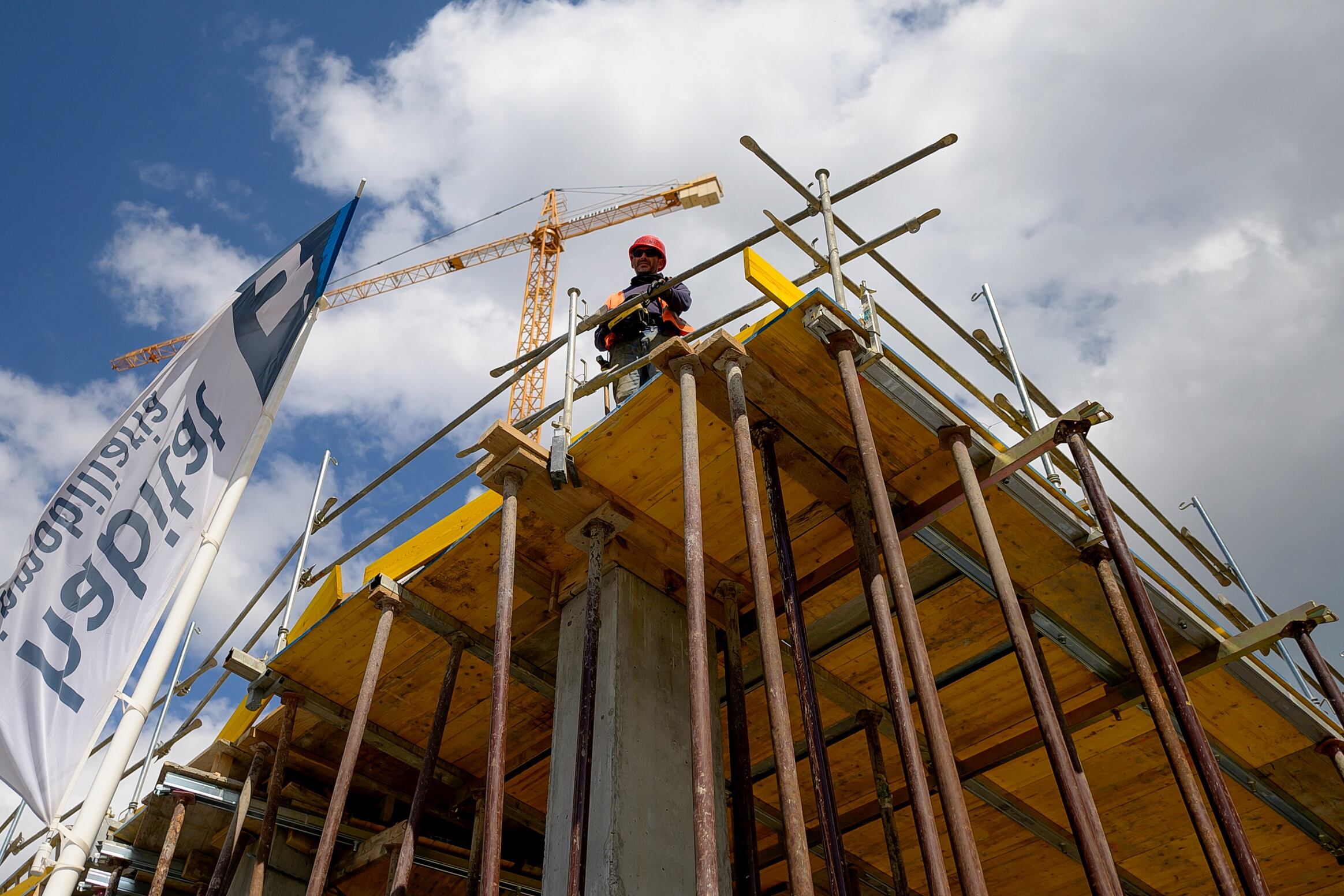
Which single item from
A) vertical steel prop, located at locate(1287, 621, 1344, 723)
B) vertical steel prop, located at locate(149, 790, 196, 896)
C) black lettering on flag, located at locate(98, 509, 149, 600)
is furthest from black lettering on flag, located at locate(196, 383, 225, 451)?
vertical steel prop, located at locate(1287, 621, 1344, 723)

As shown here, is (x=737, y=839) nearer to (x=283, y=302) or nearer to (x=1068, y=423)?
(x=1068, y=423)

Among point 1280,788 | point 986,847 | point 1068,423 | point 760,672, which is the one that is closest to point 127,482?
point 760,672

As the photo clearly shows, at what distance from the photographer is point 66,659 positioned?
536 cm

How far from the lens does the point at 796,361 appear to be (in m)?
6.95

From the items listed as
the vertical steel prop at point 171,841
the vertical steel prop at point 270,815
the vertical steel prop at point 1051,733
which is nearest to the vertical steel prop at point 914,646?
the vertical steel prop at point 1051,733

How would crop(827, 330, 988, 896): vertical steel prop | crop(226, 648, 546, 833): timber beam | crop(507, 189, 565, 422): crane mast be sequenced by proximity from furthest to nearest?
crop(507, 189, 565, 422): crane mast < crop(226, 648, 546, 833): timber beam < crop(827, 330, 988, 896): vertical steel prop

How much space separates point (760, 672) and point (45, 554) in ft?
19.0

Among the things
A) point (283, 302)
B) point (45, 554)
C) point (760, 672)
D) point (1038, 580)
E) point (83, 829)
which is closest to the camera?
point (83, 829)

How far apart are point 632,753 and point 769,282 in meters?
3.33

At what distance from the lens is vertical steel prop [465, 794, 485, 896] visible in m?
7.82

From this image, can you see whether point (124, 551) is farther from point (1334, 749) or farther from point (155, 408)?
point (1334, 749)

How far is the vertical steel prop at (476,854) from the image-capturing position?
25.6 ft

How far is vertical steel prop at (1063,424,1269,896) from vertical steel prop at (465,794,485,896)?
462cm

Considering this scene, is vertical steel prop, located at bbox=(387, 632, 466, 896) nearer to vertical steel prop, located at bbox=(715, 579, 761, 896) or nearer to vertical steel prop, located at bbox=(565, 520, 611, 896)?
vertical steel prop, located at bbox=(565, 520, 611, 896)
